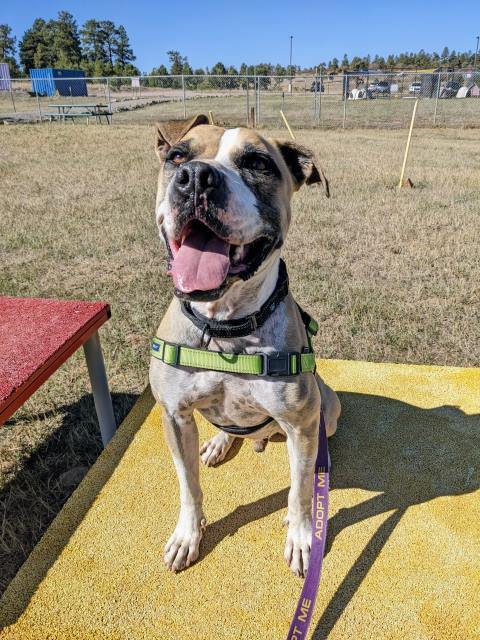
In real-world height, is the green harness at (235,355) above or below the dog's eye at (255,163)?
below

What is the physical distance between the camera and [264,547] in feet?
8.64

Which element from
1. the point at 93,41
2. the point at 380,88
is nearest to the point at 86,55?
the point at 93,41

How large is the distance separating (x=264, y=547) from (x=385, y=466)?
969 millimetres

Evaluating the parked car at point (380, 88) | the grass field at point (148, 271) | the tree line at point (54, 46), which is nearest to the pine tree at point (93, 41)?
the tree line at point (54, 46)

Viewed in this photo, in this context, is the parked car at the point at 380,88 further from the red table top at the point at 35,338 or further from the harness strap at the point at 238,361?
the harness strap at the point at 238,361

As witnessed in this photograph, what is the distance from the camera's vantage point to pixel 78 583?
7.98 feet

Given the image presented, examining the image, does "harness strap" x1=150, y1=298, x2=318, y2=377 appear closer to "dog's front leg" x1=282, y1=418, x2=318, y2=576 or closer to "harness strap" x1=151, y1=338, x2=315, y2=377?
"harness strap" x1=151, y1=338, x2=315, y2=377

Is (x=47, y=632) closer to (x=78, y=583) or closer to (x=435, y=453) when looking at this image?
(x=78, y=583)

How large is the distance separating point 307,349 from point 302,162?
958 mm

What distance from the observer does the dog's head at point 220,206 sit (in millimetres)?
1843

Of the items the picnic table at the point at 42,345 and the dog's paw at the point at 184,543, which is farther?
the picnic table at the point at 42,345

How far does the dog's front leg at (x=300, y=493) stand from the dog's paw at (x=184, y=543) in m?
0.47

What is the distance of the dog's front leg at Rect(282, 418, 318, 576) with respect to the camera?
2.39 m

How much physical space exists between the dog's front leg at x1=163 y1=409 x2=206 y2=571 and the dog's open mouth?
785 mm
